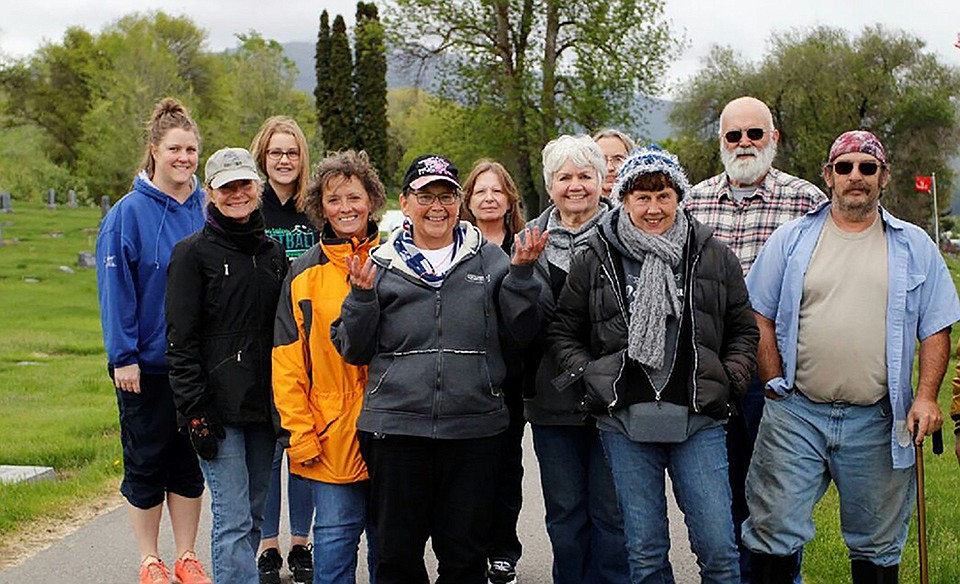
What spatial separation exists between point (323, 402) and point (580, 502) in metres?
1.29

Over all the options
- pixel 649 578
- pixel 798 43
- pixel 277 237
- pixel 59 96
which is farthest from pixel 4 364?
pixel 59 96

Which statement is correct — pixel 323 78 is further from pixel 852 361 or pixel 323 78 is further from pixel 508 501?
pixel 852 361

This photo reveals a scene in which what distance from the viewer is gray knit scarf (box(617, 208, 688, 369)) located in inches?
170

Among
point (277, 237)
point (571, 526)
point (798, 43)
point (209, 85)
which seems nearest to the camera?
point (571, 526)

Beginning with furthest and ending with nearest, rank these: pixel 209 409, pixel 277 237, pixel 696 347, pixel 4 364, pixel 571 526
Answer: pixel 4 364, pixel 277 237, pixel 571 526, pixel 209 409, pixel 696 347

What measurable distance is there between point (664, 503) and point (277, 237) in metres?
2.53

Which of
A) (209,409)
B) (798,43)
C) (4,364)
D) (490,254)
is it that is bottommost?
(4,364)

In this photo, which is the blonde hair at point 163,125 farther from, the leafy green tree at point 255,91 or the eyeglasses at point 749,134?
the leafy green tree at point 255,91

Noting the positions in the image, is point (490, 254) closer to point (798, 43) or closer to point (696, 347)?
point (696, 347)

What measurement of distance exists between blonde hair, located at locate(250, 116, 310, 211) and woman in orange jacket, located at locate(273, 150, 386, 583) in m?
1.26

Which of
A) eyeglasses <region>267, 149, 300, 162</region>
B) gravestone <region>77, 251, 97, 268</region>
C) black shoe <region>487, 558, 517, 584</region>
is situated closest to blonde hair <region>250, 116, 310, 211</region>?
eyeglasses <region>267, 149, 300, 162</region>

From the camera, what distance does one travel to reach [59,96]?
70625 mm

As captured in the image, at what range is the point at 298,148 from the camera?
5.86 m

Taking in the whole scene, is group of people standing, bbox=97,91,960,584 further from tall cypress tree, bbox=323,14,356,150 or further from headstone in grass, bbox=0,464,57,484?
tall cypress tree, bbox=323,14,356,150
